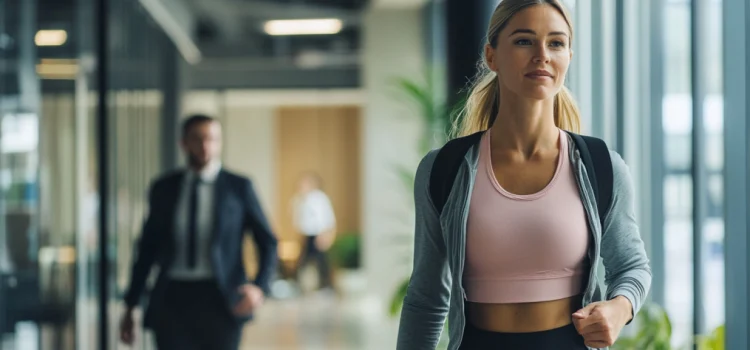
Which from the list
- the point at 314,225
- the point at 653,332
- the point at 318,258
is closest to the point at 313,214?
the point at 314,225

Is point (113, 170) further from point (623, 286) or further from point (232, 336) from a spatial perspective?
point (623, 286)

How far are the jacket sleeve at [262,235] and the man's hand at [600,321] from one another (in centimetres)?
262

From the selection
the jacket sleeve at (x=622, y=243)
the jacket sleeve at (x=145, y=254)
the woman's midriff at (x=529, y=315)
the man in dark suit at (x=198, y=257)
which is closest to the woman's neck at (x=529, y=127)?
the jacket sleeve at (x=622, y=243)

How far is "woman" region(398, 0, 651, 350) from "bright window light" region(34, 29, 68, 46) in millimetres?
4230

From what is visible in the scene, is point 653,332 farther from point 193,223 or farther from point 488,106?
point 193,223

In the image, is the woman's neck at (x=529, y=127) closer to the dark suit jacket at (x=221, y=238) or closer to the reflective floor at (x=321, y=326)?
the dark suit jacket at (x=221, y=238)

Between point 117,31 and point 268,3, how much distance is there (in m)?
4.08

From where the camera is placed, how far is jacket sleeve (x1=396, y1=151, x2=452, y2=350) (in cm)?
162

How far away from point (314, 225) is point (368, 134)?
3337 millimetres

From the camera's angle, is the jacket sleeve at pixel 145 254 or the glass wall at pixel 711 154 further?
the jacket sleeve at pixel 145 254

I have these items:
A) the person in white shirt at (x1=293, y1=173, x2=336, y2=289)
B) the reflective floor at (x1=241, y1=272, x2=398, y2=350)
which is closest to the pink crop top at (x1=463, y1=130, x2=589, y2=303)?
the reflective floor at (x1=241, y1=272, x2=398, y2=350)

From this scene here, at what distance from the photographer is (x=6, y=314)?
4977 mm

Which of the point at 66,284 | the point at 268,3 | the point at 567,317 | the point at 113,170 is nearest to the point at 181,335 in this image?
the point at 66,284

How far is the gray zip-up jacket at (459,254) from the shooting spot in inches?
59.9
